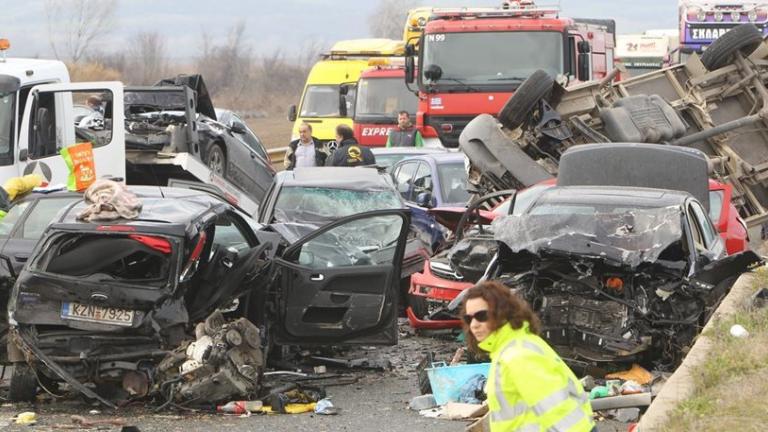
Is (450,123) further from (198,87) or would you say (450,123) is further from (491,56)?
(198,87)

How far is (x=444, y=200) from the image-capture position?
17016mm

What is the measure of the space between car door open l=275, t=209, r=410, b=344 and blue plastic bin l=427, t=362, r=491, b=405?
1166mm

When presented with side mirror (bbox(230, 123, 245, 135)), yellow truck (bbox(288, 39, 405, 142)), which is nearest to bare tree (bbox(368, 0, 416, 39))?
yellow truck (bbox(288, 39, 405, 142))

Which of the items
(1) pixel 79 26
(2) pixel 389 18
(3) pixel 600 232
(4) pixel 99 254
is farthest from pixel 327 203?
(2) pixel 389 18

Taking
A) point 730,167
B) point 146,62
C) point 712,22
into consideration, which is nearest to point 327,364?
point 730,167

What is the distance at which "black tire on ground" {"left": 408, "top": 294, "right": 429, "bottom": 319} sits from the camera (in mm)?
12417

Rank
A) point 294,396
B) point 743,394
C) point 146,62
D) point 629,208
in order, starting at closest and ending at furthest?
point 743,394
point 294,396
point 629,208
point 146,62

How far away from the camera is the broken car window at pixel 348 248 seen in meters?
10.8

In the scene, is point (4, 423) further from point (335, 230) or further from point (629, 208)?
point (629, 208)

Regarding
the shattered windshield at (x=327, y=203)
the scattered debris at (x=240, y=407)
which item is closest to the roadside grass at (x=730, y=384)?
the scattered debris at (x=240, y=407)

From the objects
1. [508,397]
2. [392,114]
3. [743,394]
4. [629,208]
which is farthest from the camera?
[392,114]

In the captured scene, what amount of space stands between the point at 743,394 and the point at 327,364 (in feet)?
14.1

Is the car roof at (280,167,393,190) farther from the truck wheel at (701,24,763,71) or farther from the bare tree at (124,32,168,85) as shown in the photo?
the bare tree at (124,32,168,85)

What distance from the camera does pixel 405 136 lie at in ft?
72.7
